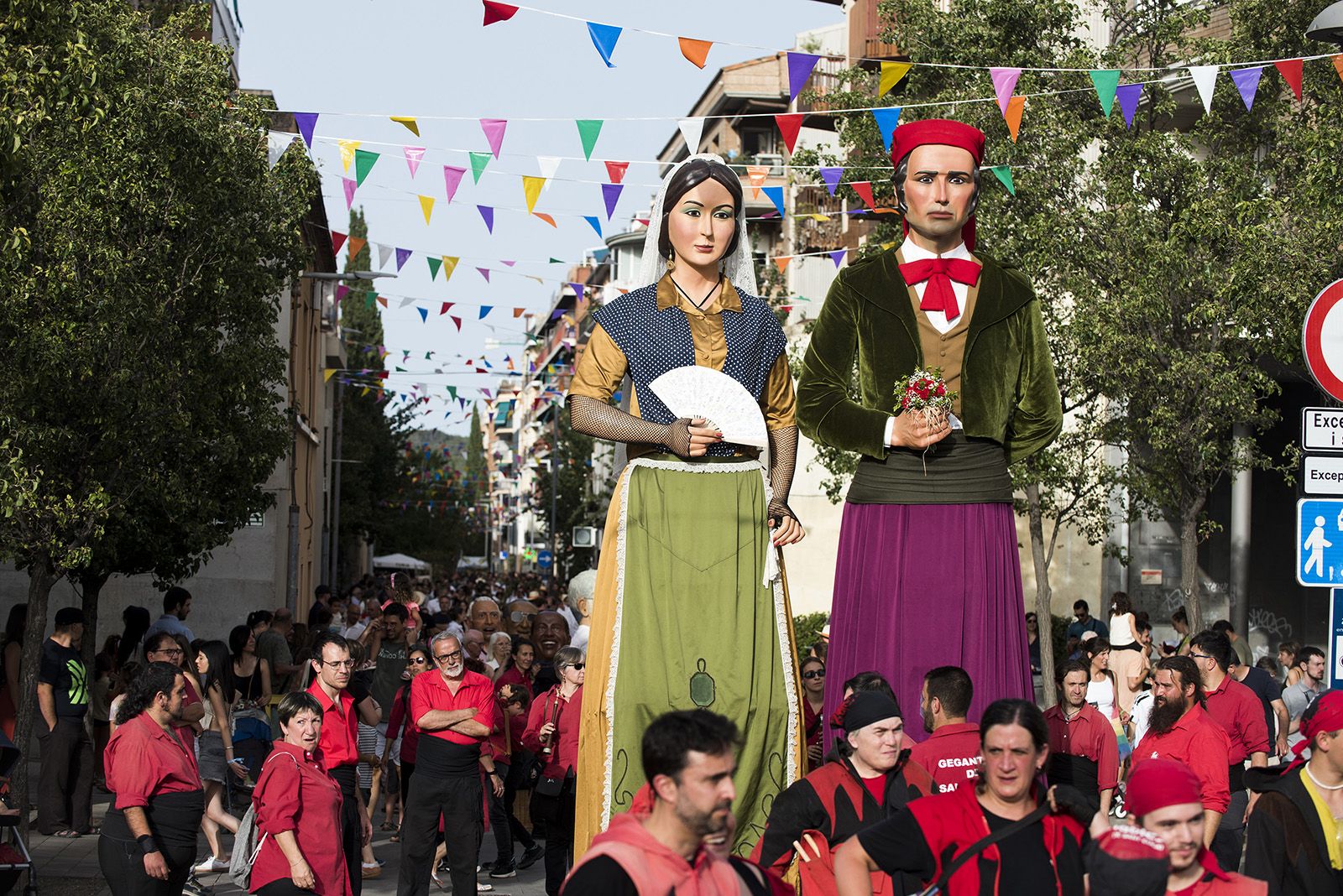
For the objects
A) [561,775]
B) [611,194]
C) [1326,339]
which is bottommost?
[561,775]

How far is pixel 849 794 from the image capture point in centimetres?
566

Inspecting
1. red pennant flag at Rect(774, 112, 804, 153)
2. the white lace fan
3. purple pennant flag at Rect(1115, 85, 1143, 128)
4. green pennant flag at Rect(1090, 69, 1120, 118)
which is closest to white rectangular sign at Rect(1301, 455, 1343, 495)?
the white lace fan

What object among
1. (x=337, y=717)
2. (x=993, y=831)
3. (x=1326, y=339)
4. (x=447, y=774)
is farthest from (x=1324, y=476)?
(x=337, y=717)

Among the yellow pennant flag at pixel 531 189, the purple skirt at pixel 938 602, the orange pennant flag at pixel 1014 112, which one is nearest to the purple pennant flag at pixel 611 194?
the yellow pennant flag at pixel 531 189

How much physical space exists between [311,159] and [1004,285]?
1132cm

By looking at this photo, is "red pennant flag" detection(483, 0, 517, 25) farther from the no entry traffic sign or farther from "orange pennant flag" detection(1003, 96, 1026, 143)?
the no entry traffic sign

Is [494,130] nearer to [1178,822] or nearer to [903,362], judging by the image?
[903,362]

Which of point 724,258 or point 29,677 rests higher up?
point 724,258

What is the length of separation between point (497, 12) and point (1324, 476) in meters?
6.20

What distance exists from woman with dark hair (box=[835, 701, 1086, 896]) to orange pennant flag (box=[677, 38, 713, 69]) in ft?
26.6

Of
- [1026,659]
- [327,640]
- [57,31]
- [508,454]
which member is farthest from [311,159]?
[508,454]

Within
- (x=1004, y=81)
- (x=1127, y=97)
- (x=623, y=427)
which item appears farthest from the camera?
(x=1127, y=97)

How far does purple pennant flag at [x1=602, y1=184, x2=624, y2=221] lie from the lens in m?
16.3

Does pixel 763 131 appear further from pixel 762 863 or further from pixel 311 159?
pixel 762 863
